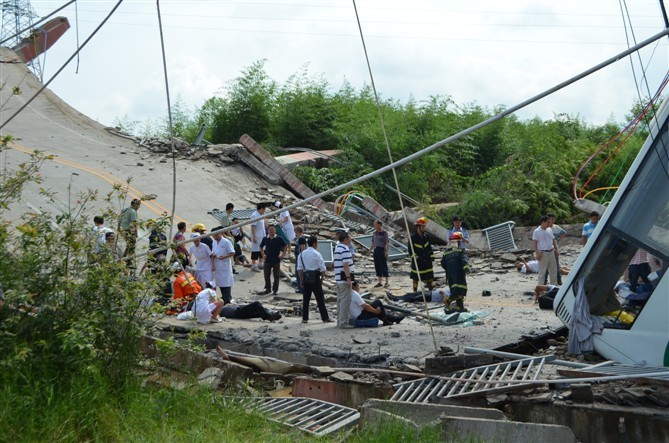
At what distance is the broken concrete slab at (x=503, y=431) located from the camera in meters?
7.54

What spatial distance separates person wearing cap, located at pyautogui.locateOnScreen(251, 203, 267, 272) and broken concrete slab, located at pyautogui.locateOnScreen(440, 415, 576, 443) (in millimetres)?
11888

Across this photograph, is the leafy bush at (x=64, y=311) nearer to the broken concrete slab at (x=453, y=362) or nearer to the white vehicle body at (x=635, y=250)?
the broken concrete slab at (x=453, y=362)

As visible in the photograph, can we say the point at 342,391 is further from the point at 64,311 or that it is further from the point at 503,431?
the point at 64,311

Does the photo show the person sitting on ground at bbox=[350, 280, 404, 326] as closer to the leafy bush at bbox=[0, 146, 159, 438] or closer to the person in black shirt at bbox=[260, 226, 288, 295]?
the person in black shirt at bbox=[260, 226, 288, 295]

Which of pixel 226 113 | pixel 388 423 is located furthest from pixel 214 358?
pixel 226 113

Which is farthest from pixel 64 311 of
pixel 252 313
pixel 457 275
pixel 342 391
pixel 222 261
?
pixel 457 275

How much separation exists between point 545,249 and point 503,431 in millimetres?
9935

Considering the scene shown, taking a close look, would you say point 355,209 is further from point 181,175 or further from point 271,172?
point 181,175

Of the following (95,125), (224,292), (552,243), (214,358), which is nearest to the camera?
(214,358)

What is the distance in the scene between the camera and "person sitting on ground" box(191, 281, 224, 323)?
46.0 ft

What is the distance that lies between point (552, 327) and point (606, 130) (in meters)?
27.3

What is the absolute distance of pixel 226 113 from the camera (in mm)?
37625

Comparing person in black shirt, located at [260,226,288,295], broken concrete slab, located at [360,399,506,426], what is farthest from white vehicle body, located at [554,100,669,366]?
person in black shirt, located at [260,226,288,295]

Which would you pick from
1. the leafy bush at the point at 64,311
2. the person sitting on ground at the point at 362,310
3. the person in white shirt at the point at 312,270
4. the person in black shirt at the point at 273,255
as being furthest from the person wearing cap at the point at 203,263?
the leafy bush at the point at 64,311
